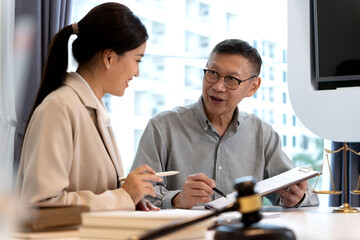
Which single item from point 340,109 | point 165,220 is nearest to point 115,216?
point 165,220

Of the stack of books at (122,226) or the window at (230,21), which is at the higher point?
the window at (230,21)

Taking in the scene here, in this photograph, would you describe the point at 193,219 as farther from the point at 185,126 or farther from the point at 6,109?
the point at 6,109

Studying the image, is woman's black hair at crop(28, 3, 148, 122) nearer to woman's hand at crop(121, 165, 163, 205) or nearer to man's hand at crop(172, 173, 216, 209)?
woman's hand at crop(121, 165, 163, 205)

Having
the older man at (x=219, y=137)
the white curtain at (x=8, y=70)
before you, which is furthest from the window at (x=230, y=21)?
the white curtain at (x=8, y=70)

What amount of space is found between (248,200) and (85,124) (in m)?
0.92

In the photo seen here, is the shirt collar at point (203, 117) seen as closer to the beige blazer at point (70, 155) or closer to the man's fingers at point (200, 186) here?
the man's fingers at point (200, 186)

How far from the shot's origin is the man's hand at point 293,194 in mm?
2131

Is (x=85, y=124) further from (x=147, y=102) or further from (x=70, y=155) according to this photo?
(x=147, y=102)

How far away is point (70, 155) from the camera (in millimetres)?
1553

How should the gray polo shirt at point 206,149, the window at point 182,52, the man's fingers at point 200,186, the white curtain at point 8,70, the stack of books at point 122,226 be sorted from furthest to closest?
the window at point 182,52
the white curtain at point 8,70
the gray polo shirt at point 206,149
the man's fingers at point 200,186
the stack of books at point 122,226

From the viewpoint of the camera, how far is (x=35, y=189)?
1439 mm

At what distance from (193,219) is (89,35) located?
3.60 ft

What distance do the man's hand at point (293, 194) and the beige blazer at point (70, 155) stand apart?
740 mm

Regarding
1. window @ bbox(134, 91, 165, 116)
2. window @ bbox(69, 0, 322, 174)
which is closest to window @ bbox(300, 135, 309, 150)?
window @ bbox(69, 0, 322, 174)
